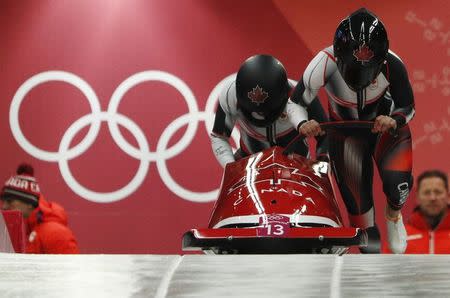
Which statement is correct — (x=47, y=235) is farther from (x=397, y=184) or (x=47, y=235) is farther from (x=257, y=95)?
(x=397, y=184)

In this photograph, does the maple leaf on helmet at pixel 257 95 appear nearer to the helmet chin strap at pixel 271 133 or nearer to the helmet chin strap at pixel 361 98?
the helmet chin strap at pixel 271 133

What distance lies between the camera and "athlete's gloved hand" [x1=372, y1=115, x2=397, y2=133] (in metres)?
4.05

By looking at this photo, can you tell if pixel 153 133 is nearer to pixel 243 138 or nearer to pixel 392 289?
pixel 243 138

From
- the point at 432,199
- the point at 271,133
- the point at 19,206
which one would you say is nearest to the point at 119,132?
the point at 19,206

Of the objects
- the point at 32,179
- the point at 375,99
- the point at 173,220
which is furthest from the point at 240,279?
the point at 173,220

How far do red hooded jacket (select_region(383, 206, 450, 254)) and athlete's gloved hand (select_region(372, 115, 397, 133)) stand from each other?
1100 mm

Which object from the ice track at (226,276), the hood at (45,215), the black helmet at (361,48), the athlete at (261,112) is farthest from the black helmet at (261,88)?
the ice track at (226,276)

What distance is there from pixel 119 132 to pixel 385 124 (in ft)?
10.8

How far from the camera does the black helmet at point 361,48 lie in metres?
4.03

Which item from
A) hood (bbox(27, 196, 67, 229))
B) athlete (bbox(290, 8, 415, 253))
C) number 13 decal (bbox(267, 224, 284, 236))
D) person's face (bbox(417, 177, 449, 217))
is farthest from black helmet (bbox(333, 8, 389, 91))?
hood (bbox(27, 196, 67, 229))

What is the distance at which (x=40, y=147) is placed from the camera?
23.1 ft

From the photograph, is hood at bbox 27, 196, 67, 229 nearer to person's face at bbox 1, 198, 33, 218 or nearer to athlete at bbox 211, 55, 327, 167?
person's face at bbox 1, 198, 33, 218

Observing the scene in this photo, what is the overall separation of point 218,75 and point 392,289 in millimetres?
5031

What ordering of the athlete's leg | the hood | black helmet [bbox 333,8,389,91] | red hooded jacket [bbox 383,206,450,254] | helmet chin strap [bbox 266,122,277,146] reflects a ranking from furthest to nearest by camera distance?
the hood < red hooded jacket [bbox 383,206,450,254] < helmet chin strap [bbox 266,122,277,146] < the athlete's leg < black helmet [bbox 333,8,389,91]
